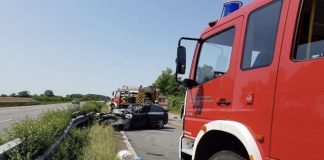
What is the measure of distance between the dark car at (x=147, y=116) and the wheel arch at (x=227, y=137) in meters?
17.3

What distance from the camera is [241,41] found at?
530cm

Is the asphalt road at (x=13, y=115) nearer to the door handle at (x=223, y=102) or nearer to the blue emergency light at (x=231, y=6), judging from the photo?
the blue emergency light at (x=231, y=6)

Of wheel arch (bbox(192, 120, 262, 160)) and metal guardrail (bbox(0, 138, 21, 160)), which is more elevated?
wheel arch (bbox(192, 120, 262, 160))

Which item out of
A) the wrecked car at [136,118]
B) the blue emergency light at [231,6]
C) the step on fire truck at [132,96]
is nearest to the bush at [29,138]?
the blue emergency light at [231,6]

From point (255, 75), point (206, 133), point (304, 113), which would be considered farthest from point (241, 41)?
point (304, 113)

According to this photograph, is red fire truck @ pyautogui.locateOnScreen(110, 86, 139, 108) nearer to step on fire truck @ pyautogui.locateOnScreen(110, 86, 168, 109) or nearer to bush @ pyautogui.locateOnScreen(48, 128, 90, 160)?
step on fire truck @ pyautogui.locateOnScreen(110, 86, 168, 109)

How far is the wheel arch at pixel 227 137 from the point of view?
14.7 feet

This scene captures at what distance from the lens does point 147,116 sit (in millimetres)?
24219

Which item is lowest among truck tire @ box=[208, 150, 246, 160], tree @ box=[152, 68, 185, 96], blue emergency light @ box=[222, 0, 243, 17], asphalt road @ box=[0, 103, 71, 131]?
asphalt road @ box=[0, 103, 71, 131]

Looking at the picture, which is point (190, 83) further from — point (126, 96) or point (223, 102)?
point (126, 96)

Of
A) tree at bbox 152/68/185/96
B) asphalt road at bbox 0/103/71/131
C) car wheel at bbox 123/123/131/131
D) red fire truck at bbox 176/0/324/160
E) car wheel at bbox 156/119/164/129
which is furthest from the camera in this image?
tree at bbox 152/68/185/96

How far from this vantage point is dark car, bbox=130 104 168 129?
23453 mm

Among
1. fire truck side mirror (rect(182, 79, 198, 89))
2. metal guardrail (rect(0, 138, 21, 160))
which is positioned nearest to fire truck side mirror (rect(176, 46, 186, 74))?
fire truck side mirror (rect(182, 79, 198, 89))

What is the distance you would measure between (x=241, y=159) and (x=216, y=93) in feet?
3.36
